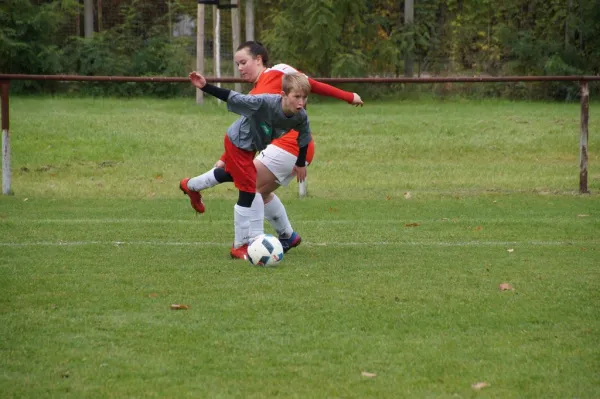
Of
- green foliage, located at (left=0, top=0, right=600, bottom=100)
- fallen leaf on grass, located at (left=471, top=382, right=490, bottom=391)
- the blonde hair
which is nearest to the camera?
fallen leaf on grass, located at (left=471, top=382, right=490, bottom=391)

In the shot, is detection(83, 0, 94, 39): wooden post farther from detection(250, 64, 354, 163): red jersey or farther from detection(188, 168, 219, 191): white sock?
detection(250, 64, 354, 163): red jersey

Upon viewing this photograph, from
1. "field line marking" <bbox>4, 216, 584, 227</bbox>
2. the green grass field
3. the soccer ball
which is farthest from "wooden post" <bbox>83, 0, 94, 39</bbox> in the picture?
the soccer ball

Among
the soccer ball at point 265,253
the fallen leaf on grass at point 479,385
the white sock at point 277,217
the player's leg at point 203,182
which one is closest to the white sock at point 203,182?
the player's leg at point 203,182

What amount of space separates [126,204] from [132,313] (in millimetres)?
6533

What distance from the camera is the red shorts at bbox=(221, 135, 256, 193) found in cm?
784

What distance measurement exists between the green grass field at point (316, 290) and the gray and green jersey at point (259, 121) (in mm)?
1033

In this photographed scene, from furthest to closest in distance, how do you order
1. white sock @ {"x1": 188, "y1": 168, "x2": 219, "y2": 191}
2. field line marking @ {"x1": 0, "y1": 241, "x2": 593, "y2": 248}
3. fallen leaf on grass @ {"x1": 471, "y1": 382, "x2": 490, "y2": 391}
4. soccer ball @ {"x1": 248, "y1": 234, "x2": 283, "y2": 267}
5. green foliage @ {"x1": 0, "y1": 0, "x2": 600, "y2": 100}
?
green foliage @ {"x1": 0, "y1": 0, "x2": 600, "y2": 100}
field line marking @ {"x1": 0, "y1": 241, "x2": 593, "y2": 248}
white sock @ {"x1": 188, "y1": 168, "x2": 219, "y2": 191}
soccer ball @ {"x1": 248, "y1": 234, "x2": 283, "y2": 267}
fallen leaf on grass @ {"x1": 471, "y1": 382, "x2": 490, "y2": 391}

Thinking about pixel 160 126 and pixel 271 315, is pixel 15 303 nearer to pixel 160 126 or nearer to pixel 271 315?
pixel 271 315

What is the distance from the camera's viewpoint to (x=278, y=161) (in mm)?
8289

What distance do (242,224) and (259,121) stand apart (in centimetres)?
92

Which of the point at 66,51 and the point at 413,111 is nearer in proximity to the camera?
the point at 413,111

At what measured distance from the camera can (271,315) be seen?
590 centimetres

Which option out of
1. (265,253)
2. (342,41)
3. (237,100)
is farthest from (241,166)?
→ (342,41)

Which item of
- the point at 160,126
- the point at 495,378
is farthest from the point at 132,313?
the point at 160,126
